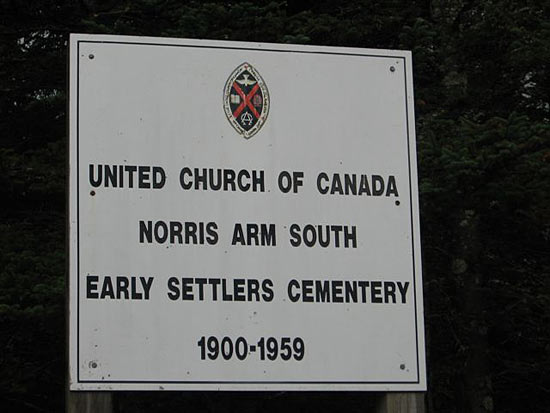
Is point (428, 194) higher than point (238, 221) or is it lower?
higher

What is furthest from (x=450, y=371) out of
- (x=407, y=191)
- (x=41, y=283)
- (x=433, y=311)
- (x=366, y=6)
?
(x=407, y=191)

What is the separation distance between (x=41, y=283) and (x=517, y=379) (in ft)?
19.3

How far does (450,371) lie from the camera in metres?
12.3

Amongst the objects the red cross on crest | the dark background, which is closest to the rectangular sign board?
the red cross on crest

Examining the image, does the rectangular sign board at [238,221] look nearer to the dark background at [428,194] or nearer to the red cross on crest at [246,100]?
the red cross on crest at [246,100]

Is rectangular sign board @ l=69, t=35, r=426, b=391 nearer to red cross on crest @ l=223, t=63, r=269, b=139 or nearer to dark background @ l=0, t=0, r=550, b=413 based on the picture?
red cross on crest @ l=223, t=63, r=269, b=139

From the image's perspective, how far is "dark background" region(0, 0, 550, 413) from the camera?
10.2 metres

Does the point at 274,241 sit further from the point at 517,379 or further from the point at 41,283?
the point at 517,379

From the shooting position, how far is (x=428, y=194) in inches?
374

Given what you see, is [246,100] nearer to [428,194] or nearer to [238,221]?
[238,221]

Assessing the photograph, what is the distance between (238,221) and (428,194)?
4.37m

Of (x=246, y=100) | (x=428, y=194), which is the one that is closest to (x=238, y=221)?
(x=246, y=100)

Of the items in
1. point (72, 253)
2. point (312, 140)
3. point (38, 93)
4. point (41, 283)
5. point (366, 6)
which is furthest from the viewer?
point (38, 93)

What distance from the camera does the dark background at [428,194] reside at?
1017 centimetres
